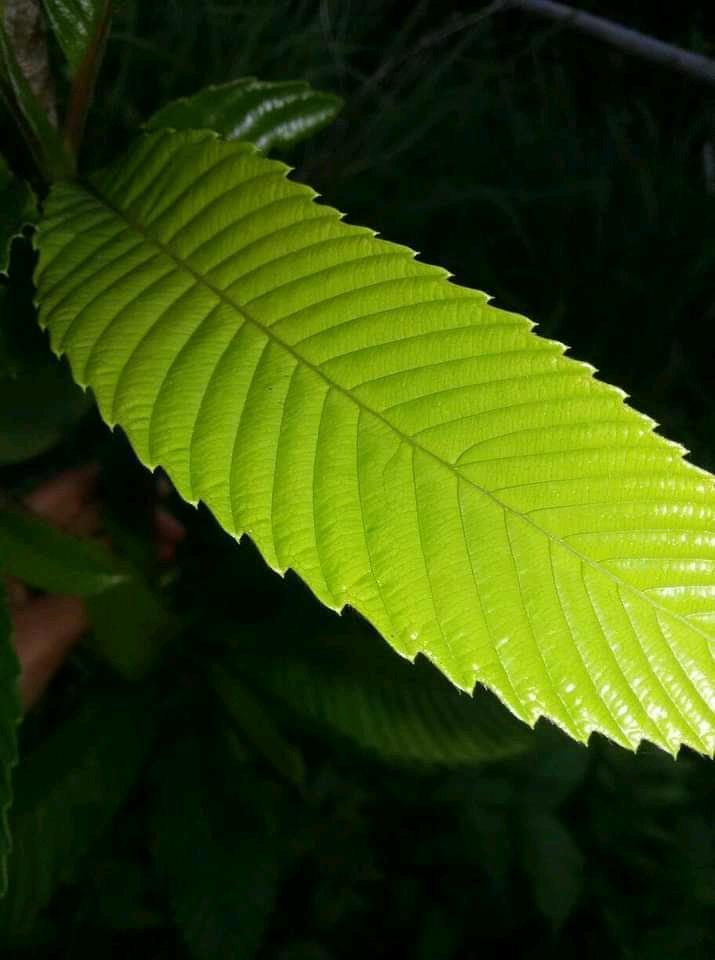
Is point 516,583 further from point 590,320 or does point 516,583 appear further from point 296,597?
point 590,320

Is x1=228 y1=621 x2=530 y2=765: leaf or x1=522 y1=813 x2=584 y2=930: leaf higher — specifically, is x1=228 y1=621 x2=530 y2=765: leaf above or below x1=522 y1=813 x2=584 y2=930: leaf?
above

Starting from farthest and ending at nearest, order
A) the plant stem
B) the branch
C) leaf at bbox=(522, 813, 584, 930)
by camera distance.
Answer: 1. the branch
2. leaf at bbox=(522, 813, 584, 930)
3. the plant stem

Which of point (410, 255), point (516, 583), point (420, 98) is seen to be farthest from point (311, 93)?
point (420, 98)

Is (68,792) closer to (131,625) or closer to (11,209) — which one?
(131,625)

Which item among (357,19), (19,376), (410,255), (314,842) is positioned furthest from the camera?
(357,19)

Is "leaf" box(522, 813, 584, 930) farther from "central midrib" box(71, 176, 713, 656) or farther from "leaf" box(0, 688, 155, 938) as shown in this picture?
"central midrib" box(71, 176, 713, 656)

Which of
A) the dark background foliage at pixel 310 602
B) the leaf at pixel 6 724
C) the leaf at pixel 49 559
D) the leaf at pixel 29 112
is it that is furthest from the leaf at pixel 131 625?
the leaf at pixel 29 112

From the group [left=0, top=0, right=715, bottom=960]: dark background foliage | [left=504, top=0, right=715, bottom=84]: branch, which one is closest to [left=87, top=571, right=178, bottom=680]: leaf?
[left=0, top=0, right=715, bottom=960]: dark background foliage

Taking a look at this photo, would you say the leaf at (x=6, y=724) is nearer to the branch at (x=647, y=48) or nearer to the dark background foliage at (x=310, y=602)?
the dark background foliage at (x=310, y=602)
